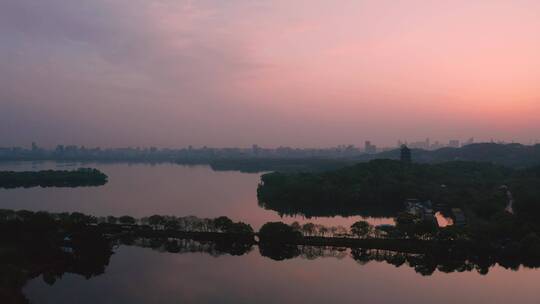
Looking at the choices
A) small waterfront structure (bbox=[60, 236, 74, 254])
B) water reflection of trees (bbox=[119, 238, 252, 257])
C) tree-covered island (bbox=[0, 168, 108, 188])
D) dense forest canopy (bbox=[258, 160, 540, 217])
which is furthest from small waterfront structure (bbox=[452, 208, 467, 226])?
tree-covered island (bbox=[0, 168, 108, 188])

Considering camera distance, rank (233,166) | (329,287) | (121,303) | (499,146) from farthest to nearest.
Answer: (233,166), (499,146), (329,287), (121,303)

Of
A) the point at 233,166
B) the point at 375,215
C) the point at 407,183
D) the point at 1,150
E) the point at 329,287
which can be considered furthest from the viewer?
the point at 1,150

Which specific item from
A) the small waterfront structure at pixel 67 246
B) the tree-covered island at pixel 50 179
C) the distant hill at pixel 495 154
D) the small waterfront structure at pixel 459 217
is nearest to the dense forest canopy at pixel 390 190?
the small waterfront structure at pixel 459 217

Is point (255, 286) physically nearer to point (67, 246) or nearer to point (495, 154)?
point (67, 246)

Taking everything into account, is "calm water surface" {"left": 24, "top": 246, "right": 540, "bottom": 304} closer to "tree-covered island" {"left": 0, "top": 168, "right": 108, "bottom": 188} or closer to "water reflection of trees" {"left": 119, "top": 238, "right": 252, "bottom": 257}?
"water reflection of trees" {"left": 119, "top": 238, "right": 252, "bottom": 257}

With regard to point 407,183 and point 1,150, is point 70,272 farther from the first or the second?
point 1,150

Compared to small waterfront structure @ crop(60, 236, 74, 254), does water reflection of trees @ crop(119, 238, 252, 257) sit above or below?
below

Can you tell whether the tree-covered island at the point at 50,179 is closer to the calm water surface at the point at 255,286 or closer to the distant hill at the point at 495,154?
the calm water surface at the point at 255,286

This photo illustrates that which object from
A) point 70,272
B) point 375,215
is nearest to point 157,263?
point 70,272
